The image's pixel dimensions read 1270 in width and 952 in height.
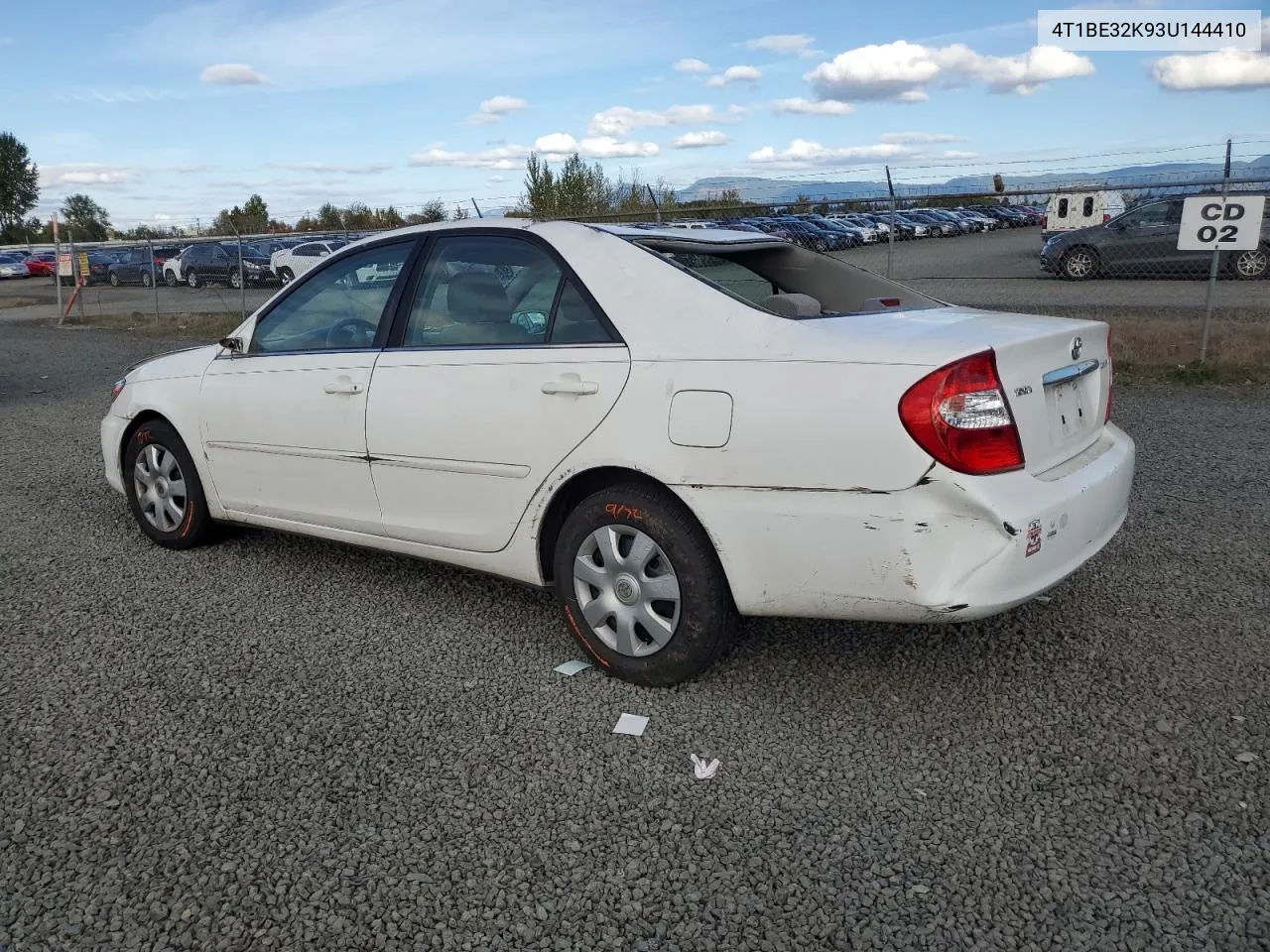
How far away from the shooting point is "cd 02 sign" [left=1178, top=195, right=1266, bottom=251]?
29.9 feet

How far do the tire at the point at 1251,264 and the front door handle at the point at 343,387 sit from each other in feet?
56.6

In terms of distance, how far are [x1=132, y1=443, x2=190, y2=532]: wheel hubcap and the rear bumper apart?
9.77 feet

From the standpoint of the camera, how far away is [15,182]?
102 metres

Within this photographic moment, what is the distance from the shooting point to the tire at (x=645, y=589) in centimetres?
339

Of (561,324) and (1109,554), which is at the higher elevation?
(561,324)

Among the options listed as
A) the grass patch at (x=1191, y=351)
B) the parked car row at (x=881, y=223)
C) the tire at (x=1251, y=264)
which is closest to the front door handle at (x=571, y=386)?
the grass patch at (x=1191, y=351)

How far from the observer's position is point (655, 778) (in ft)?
10.1

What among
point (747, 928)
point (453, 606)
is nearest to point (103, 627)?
point (453, 606)

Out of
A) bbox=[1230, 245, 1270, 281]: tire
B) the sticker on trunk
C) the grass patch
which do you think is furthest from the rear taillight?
bbox=[1230, 245, 1270, 281]: tire

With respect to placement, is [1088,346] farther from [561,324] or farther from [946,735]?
[561,324]

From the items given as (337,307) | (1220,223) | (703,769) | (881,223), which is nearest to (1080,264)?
(1220,223)

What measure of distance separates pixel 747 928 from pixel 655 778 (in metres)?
0.71

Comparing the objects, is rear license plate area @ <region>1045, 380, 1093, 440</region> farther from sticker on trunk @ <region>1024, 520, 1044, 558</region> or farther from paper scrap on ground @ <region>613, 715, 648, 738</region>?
paper scrap on ground @ <region>613, 715, 648, 738</region>

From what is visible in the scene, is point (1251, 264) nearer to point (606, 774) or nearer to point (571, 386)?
point (571, 386)
